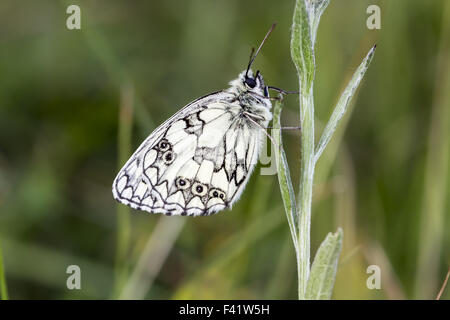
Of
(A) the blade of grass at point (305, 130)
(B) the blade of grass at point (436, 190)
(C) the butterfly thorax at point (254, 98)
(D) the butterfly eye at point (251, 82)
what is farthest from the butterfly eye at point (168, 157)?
(B) the blade of grass at point (436, 190)

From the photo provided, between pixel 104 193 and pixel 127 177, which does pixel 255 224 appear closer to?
pixel 127 177

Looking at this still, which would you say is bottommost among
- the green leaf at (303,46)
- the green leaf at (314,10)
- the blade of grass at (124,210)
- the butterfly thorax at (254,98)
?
the blade of grass at (124,210)

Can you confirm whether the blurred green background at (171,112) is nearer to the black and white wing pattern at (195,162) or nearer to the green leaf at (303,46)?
the black and white wing pattern at (195,162)

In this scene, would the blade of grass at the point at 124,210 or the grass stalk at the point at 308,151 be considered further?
the blade of grass at the point at 124,210

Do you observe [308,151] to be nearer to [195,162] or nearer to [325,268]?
[325,268]

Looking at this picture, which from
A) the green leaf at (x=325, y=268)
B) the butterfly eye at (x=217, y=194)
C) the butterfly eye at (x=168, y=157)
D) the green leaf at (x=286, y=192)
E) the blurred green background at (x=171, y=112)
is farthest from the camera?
the blurred green background at (x=171, y=112)

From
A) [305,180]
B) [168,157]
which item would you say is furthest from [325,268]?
[168,157]

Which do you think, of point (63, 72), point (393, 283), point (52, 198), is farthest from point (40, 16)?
point (393, 283)

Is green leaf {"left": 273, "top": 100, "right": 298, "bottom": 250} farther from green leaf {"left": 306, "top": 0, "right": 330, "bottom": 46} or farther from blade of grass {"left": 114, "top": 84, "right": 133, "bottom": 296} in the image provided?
blade of grass {"left": 114, "top": 84, "right": 133, "bottom": 296}
